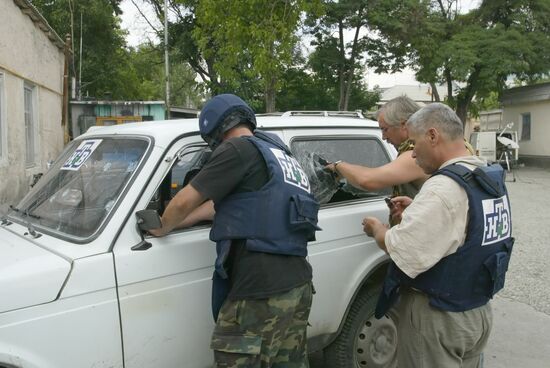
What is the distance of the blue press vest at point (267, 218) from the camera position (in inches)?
82.8

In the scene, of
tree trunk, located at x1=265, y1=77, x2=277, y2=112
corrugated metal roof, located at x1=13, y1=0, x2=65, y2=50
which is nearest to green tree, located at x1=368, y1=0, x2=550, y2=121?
tree trunk, located at x1=265, y1=77, x2=277, y2=112

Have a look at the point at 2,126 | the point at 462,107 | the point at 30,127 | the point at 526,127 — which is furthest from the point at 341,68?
the point at 2,126

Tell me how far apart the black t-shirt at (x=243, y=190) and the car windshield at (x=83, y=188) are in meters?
0.54

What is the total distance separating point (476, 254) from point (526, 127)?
24676 mm

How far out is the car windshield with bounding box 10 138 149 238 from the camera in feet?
7.73

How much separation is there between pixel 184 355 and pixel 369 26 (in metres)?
18.6

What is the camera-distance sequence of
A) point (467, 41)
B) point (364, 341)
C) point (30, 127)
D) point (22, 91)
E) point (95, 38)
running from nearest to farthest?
point (364, 341), point (22, 91), point (30, 127), point (467, 41), point (95, 38)

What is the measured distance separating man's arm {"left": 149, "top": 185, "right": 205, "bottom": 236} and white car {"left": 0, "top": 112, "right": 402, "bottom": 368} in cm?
18

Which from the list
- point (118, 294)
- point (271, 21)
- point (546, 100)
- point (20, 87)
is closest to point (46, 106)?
point (20, 87)

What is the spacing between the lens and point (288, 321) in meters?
2.21

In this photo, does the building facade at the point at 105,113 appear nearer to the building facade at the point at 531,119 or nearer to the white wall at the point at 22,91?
the white wall at the point at 22,91

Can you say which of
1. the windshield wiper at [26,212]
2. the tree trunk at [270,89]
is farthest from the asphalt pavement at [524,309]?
the tree trunk at [270,89]

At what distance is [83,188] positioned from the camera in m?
2.52

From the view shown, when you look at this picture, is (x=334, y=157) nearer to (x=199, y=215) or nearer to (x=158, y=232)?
(x=199, y=215)
